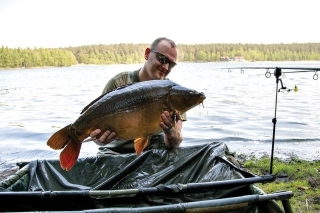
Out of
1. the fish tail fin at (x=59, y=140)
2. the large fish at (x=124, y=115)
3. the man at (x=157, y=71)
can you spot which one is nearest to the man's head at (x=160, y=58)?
the man at (x=157, y=71)

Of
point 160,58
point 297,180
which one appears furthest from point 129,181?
point 297,180

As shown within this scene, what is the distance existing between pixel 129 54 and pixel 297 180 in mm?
105588

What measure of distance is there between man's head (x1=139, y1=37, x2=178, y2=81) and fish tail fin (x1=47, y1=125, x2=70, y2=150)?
1.33 metres

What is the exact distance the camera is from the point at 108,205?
288cm

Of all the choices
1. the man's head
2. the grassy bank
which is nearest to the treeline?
the grassy bank

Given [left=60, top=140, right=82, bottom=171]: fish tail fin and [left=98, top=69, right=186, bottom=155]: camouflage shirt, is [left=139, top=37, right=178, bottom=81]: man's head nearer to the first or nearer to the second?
[left=98, top=69, right=186, bottom=155]: camouflage shirt

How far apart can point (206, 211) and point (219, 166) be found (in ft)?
3.26

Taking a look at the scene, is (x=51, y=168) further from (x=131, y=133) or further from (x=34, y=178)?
(x=131, y=133)

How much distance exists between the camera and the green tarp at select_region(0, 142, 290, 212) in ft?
8.68

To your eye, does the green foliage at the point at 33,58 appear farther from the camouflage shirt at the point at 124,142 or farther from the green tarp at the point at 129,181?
the green tarp at the point at 129,181

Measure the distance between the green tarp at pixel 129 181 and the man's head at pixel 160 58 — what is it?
0.77 meters

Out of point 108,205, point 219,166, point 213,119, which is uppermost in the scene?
point 219,166

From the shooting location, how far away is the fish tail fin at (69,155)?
7.98ft

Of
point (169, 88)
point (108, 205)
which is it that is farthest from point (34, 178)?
point (169, 88)
